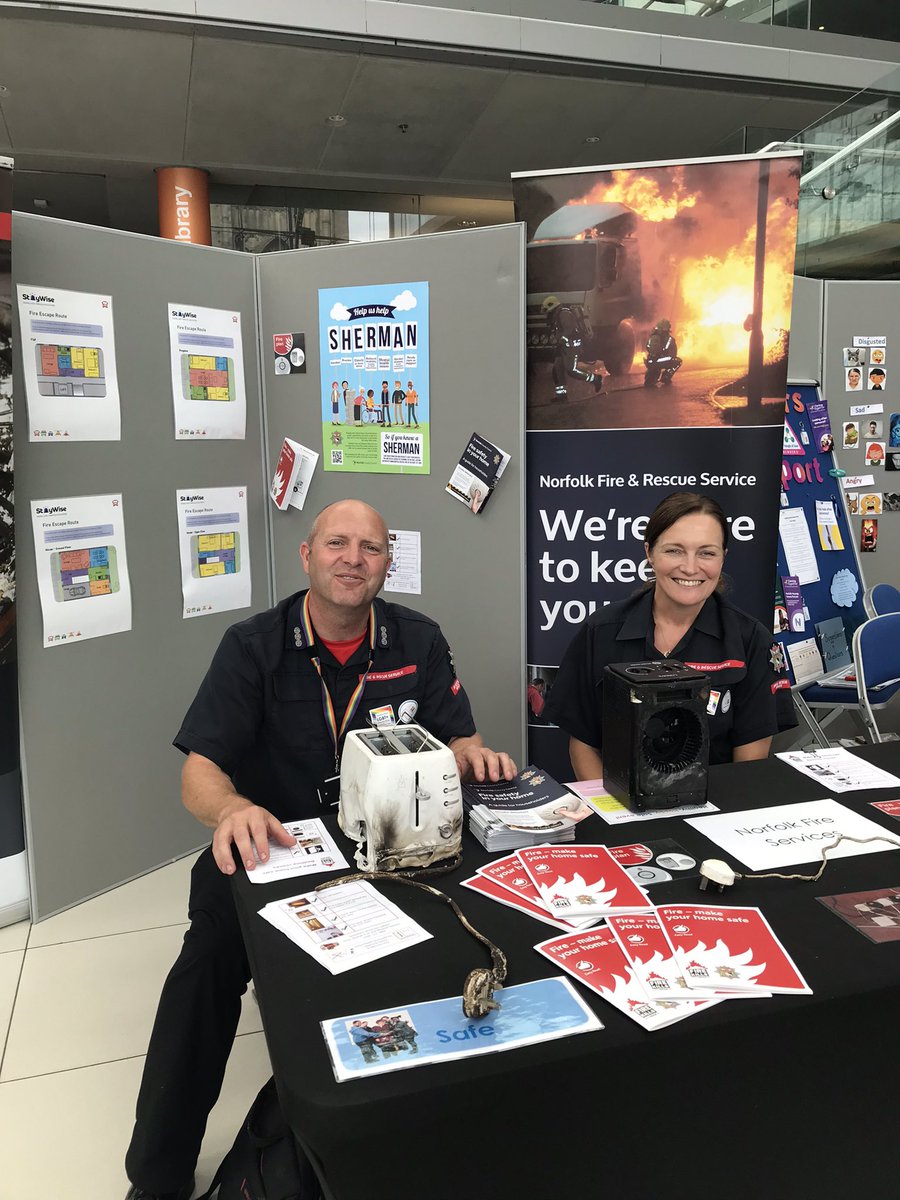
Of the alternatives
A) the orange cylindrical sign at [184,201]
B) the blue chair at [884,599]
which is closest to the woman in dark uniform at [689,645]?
the blue chair at [884,599]

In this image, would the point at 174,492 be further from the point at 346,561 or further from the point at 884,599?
the point at 884,599

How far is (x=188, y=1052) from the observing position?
157cm

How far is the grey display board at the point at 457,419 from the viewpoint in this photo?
9.62ft

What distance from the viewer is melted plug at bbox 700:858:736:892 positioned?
125 cm

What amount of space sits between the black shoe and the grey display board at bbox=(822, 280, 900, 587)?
3.99 metres

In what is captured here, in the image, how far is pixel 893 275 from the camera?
616 centimetres

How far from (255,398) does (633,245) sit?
148 centimetres

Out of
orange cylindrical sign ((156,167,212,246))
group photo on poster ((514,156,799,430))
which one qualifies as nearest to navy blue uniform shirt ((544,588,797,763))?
group photo on poster ((514,156,799,430))

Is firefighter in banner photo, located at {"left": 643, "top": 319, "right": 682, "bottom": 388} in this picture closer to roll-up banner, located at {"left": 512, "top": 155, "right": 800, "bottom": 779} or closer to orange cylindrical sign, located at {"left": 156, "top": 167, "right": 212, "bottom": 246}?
roll-up banner, located at {"left": 512, "top": 155, "right": 800, "bottom": 779}

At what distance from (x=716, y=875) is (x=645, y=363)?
2085mm

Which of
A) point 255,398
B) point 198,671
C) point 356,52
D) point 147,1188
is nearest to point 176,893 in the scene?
point 198,671

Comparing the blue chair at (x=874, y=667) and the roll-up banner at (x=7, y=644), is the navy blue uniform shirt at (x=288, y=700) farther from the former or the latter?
the blue chair at (x=874, y=667)

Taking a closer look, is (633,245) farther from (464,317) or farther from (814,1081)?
(814,1081)

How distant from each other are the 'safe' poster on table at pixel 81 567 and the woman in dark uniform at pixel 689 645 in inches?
61.4
